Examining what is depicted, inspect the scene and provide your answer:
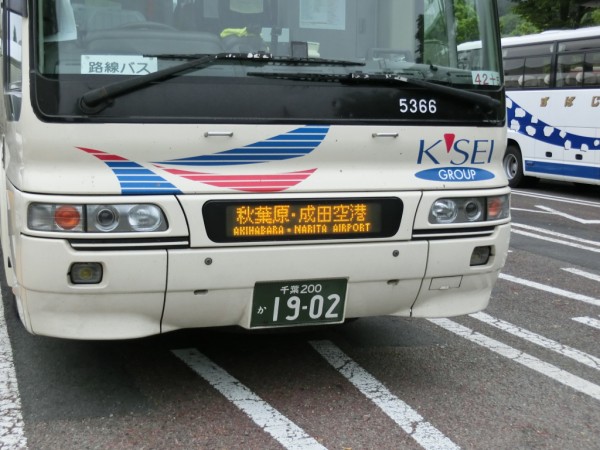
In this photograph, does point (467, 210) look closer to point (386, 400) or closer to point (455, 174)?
point (455, 174)

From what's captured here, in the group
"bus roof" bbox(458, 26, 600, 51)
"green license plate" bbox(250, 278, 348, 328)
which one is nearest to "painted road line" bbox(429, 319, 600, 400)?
"green license plate" bbox(250, 278, 348, 328)

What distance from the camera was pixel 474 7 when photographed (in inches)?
181

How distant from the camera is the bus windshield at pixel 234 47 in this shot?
3732mm

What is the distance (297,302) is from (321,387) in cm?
69

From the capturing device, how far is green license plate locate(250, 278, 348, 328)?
4.09 m

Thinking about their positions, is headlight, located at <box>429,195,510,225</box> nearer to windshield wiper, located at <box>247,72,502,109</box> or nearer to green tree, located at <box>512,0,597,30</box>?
windshield wiper, located at <box>247,72,502,109</box>

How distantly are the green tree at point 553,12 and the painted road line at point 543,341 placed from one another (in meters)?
19.7

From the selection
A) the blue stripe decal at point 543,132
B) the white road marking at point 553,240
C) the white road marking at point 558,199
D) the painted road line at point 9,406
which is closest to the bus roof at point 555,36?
the blue stripe decal at point 543,132

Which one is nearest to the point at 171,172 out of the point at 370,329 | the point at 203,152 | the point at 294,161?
the point at 203,152

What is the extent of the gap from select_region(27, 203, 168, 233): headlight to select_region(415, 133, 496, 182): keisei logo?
1406mm

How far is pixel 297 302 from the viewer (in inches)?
164

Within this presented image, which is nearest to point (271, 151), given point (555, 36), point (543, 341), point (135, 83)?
point (135, 83)

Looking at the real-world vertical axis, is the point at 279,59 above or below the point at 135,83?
above

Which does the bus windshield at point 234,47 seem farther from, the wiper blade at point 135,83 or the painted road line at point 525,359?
the painted road line at point 525,359
